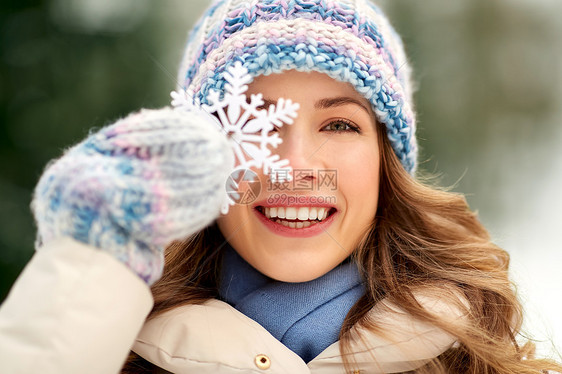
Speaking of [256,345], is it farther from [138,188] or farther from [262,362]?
[138,188]

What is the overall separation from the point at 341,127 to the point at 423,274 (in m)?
0.47

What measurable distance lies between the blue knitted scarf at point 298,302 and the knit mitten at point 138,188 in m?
0.46

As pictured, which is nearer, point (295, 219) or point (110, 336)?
point (110, 336)

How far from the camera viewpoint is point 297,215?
4.58 feet

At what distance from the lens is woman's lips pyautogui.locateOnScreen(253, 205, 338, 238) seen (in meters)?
1.39

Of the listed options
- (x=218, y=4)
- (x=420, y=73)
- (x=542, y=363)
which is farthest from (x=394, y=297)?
(x=420, y=73)

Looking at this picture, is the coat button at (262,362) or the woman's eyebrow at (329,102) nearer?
the coat button at (262,362)

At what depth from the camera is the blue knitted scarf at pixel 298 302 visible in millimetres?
1380

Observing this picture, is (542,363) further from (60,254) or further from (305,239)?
(60,254)

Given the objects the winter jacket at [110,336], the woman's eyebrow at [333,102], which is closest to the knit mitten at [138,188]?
the winter jacket at [110,336]

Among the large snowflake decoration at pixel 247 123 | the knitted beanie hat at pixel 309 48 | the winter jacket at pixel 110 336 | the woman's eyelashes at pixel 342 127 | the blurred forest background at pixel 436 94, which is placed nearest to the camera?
the winter jacket at pixel 110 336

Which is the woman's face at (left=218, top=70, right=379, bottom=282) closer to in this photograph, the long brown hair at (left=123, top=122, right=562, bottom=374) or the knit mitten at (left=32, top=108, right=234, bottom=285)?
the long brown hair at (left=123, top=122, right=562, bottom=374)

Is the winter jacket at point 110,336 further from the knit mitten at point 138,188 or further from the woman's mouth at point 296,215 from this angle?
the woman's mouth at point 296,215

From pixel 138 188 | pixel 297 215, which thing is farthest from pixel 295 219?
pixel 138 188
